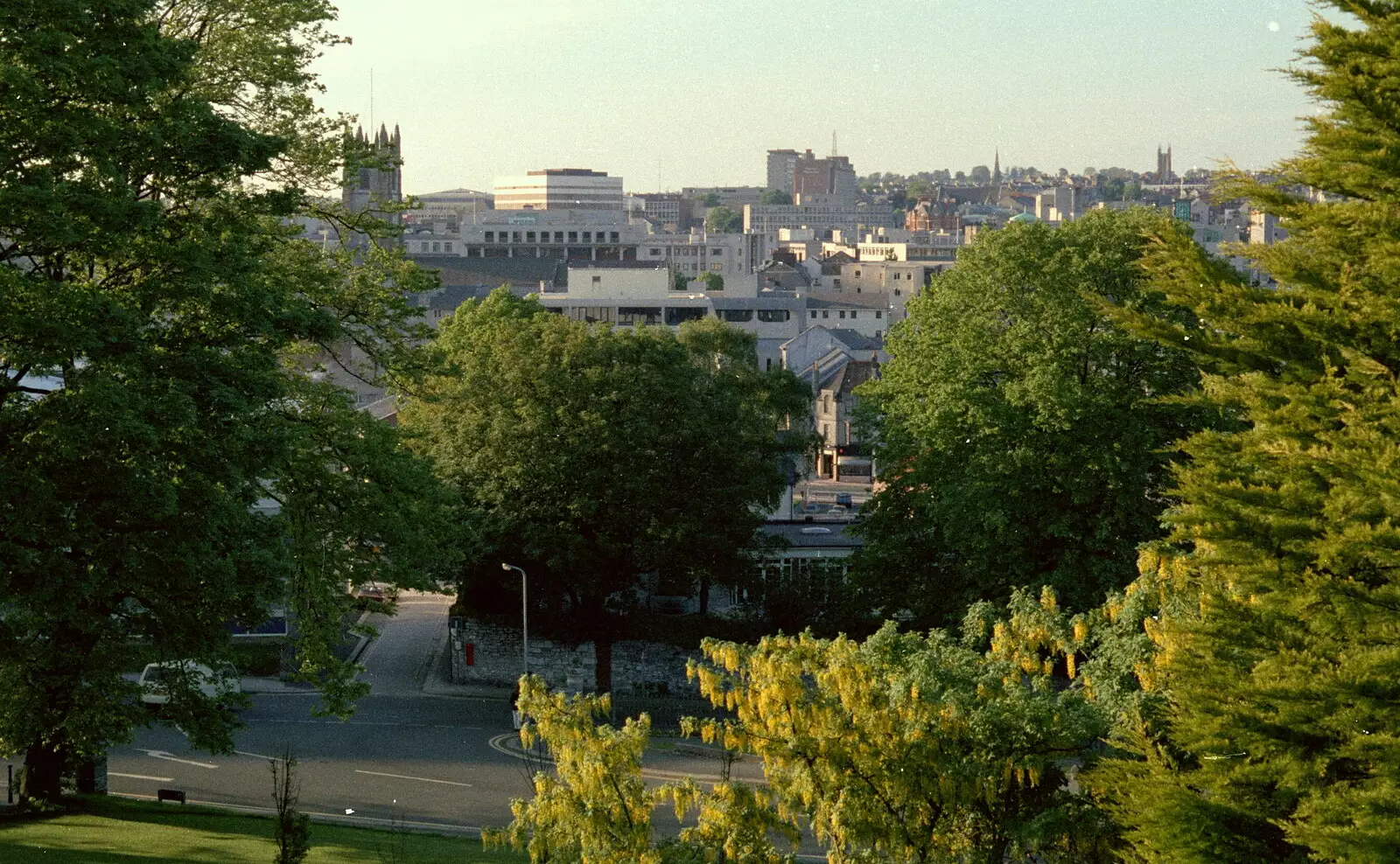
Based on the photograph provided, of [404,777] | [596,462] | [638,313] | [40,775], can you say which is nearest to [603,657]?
[596,462]

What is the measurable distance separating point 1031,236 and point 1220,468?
1086 inches

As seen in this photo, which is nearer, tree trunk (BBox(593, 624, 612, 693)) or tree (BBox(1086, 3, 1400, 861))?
tree (BBox(1086, 3, 1400, 861))

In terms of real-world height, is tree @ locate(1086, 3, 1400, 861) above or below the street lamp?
above

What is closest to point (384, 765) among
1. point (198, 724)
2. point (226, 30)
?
point (198, 724)

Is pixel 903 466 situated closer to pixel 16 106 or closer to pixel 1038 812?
pixel 1038 812

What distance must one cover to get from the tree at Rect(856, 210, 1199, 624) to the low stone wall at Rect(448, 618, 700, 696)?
5.66m

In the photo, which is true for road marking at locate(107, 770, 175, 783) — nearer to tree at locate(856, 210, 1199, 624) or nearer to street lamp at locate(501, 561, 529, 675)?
street lamp at locate(501, 561, 529, 675)

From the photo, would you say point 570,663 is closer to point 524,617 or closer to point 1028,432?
point 524,617

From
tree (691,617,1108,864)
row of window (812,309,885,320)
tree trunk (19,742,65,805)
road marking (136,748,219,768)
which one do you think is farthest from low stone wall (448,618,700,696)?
row of window (812,309,885,320)

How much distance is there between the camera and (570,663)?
4600 centimetres

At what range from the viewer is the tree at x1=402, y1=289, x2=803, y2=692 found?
43.4 metres

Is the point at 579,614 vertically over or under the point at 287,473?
under

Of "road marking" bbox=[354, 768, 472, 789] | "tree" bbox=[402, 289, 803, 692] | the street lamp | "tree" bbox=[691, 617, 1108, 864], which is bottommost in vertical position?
"road marking" bbox=[354, 768, 472, 789]

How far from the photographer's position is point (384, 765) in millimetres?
37562
